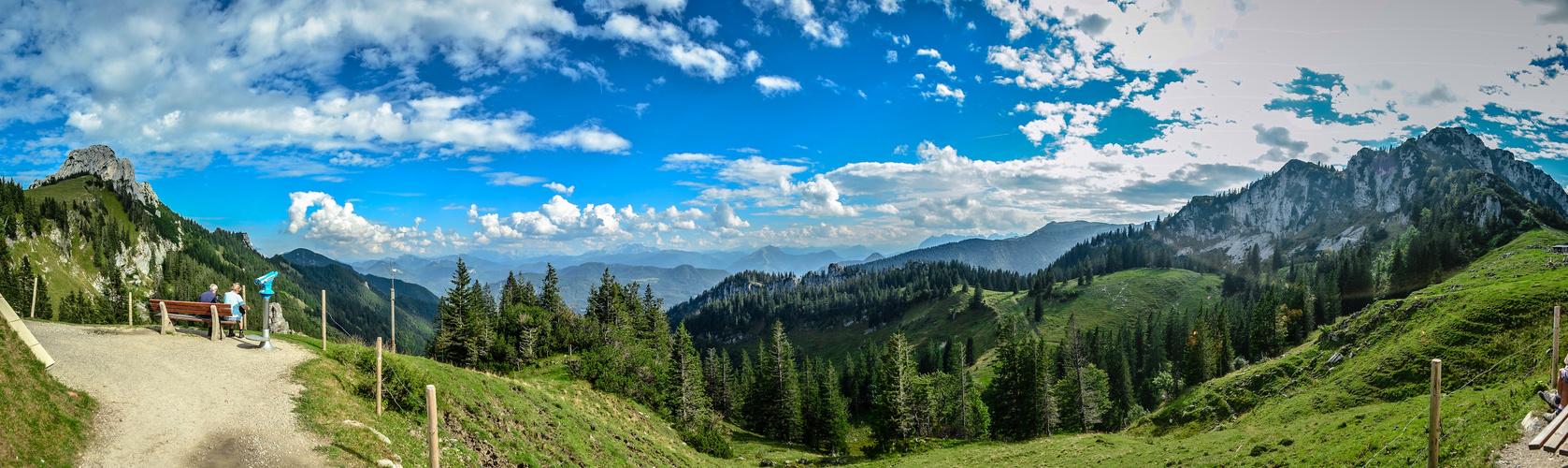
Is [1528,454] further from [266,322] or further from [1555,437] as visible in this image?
[266,322]

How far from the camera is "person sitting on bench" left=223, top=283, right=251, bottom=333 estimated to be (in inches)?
818

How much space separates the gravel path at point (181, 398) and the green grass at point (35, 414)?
367 mm

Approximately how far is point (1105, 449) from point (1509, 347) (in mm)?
24213

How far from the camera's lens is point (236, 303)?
21141 millimetres

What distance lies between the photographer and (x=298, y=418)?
598 inches

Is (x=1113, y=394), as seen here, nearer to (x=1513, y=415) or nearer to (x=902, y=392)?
(x=902, y=392)

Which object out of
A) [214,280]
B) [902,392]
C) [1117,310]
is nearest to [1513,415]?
[902,392]

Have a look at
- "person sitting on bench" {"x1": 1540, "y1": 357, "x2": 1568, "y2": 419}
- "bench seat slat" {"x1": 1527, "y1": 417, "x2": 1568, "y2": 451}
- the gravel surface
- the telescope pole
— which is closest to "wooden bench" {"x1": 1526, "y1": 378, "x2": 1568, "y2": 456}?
"bench seat slat" {"x1": 1527, "y1": 417, "x2": 1568, "y2": 451}

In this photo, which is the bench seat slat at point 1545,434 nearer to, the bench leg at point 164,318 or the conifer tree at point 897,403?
the bench leg at point 164,318

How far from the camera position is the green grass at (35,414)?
1057 centimetres

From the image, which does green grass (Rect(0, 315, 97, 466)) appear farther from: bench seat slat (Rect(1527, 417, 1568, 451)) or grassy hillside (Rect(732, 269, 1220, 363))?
grassy hillside (Rect(732, 269, 1220, 363))

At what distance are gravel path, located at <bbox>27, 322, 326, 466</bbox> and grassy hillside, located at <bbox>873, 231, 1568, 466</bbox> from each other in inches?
1292

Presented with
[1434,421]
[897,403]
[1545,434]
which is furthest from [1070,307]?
[1434,421]

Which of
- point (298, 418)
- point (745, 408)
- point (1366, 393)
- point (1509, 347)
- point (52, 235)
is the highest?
point (52, 235)
